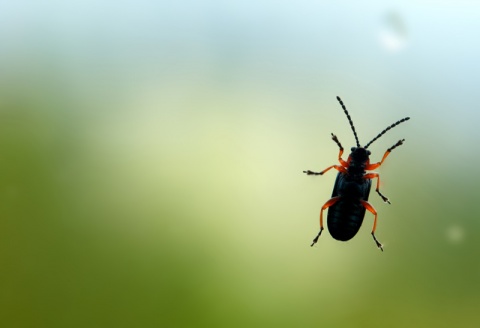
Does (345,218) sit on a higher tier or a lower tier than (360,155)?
Result: lower

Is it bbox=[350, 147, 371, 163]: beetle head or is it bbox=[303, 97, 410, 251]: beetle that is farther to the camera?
bbox=[350, 147, 371, 163]: beetle head

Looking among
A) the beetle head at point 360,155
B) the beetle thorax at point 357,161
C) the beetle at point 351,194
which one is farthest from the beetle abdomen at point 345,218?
the beetle head at point 360,155

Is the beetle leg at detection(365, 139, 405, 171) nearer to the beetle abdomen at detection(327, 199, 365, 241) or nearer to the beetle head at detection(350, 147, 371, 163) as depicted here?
the beetle head at detection(350, 147, 371, 163)

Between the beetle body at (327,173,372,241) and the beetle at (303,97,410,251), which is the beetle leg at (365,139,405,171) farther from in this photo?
the beetle body at (327,173,372,241)

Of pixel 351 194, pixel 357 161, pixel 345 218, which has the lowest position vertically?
pixel 345 218

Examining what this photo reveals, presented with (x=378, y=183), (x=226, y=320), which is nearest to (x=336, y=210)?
(x=378, y=183)

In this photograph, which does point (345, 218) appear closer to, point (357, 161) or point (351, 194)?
point (351, 194)

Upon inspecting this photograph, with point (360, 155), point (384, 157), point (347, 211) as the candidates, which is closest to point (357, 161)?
point (360, 155)

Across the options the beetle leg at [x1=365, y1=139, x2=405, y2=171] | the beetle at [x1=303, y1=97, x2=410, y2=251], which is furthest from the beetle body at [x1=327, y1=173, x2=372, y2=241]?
the beetle leg at [x1=365, y1=139, x2=405, y2=171]

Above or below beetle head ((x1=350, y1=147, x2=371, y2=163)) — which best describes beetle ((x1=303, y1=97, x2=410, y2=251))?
below
